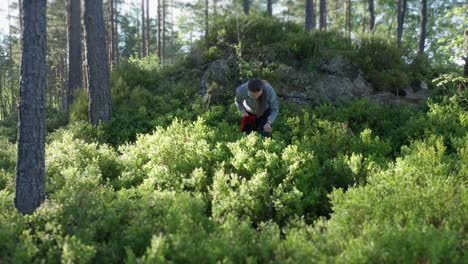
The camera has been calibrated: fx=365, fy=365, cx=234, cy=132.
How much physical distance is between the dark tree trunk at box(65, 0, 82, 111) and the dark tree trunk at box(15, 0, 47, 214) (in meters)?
10.6

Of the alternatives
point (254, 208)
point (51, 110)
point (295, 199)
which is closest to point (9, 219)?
point (254, 208)

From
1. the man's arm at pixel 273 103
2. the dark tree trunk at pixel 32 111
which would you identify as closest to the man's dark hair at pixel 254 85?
the man's arm at pixel 273 103

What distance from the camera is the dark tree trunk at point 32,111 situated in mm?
4703

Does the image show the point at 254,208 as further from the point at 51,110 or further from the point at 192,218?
the point at 51,110

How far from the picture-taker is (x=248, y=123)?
7648mm

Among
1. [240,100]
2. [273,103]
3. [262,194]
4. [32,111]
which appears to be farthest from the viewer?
[240,100]

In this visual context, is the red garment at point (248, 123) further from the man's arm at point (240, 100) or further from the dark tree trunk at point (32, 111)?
the dark tree trunk at point (32, 111)

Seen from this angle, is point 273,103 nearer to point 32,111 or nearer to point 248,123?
point 248,123

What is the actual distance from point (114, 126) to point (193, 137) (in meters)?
3.29

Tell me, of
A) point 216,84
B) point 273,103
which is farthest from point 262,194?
point 216,84

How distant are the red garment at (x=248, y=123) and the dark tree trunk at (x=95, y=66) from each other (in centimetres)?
448

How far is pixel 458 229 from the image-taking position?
3.97 meters

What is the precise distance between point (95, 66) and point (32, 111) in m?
5.57

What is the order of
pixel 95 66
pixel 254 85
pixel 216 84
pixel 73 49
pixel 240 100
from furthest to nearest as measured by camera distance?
pixel 73 49
pixel 216 84
pixel 95 66
pixel 240 100
pixel 254 85
